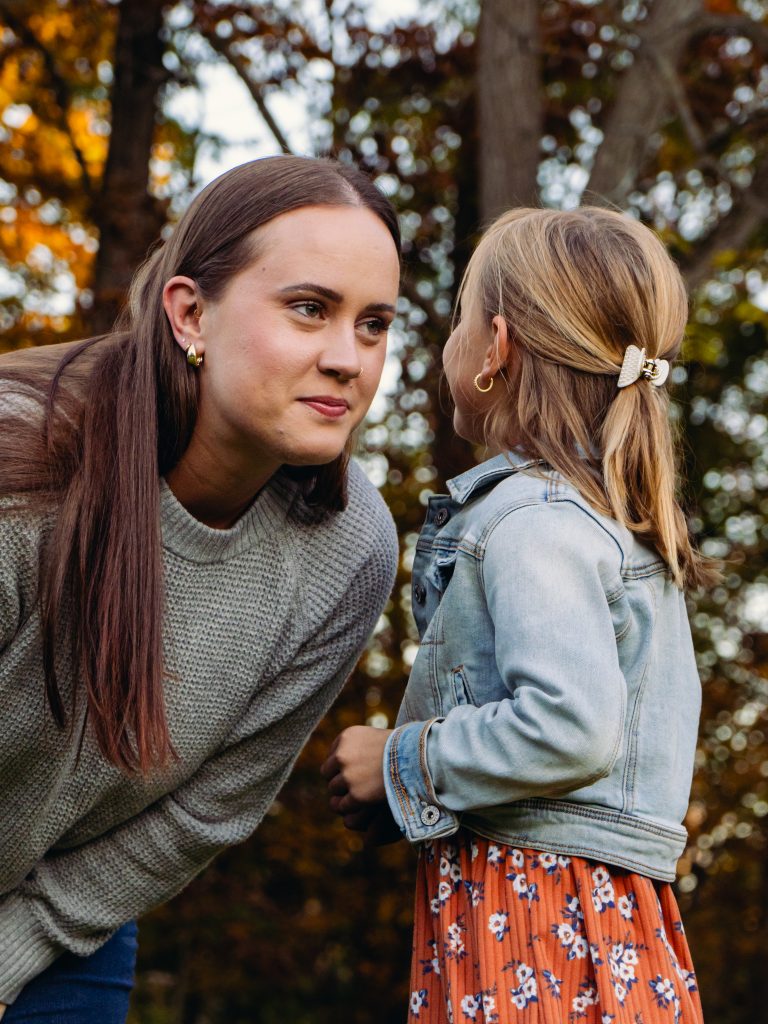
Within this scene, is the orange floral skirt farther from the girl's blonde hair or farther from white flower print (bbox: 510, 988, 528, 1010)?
the girl's blonde hair

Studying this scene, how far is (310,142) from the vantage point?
18.5 feet

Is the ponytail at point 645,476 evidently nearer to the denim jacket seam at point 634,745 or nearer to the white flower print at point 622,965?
the denim jacket seam at point 634,745

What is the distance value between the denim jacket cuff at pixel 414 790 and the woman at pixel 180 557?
397mm

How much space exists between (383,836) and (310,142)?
419 cm

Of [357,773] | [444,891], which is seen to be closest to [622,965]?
[444,891]

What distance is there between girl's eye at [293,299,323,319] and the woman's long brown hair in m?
0.14

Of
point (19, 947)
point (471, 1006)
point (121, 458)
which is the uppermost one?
point (121, 458)

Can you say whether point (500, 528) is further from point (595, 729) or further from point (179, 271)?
point (179, 271)

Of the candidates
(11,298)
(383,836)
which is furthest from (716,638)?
(383,836)

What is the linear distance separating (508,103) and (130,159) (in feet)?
6.61

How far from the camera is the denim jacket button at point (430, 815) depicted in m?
1.92

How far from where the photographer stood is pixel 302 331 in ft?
6.81

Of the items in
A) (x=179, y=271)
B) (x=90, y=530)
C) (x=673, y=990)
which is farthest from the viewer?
(x=179, y=271)

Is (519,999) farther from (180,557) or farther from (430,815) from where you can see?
(180,557)
